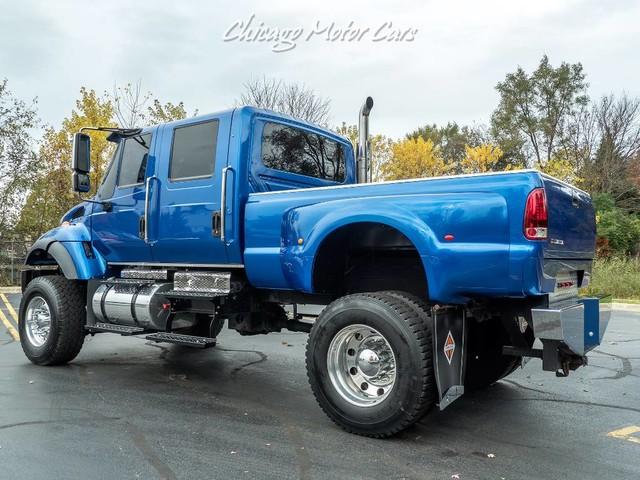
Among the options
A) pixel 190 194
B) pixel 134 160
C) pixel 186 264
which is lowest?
pixel 186 264

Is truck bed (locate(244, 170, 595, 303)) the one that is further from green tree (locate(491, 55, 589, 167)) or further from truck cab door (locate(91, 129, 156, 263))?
green tree (locate(491, 55, 589, 167))

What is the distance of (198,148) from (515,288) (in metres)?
3.27

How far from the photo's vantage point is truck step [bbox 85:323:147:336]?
5.72 meters

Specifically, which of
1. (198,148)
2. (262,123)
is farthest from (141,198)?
(262,123)

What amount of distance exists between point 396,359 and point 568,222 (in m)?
1.55

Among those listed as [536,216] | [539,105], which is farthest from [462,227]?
[539,105]

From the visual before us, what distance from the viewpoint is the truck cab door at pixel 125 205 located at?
5.96 metres

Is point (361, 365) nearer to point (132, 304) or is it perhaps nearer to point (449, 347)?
point (449, 347)

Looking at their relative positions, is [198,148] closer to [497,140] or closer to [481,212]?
[481,212]

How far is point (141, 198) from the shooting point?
5.91 metres

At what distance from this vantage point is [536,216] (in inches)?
141

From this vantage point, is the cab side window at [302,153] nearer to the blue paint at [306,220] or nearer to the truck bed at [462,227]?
the blue paint at [306,220]

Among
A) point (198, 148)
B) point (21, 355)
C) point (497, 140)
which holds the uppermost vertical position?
point (497, 140)

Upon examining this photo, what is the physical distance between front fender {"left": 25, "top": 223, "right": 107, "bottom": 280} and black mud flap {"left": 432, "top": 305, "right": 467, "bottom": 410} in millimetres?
4097
